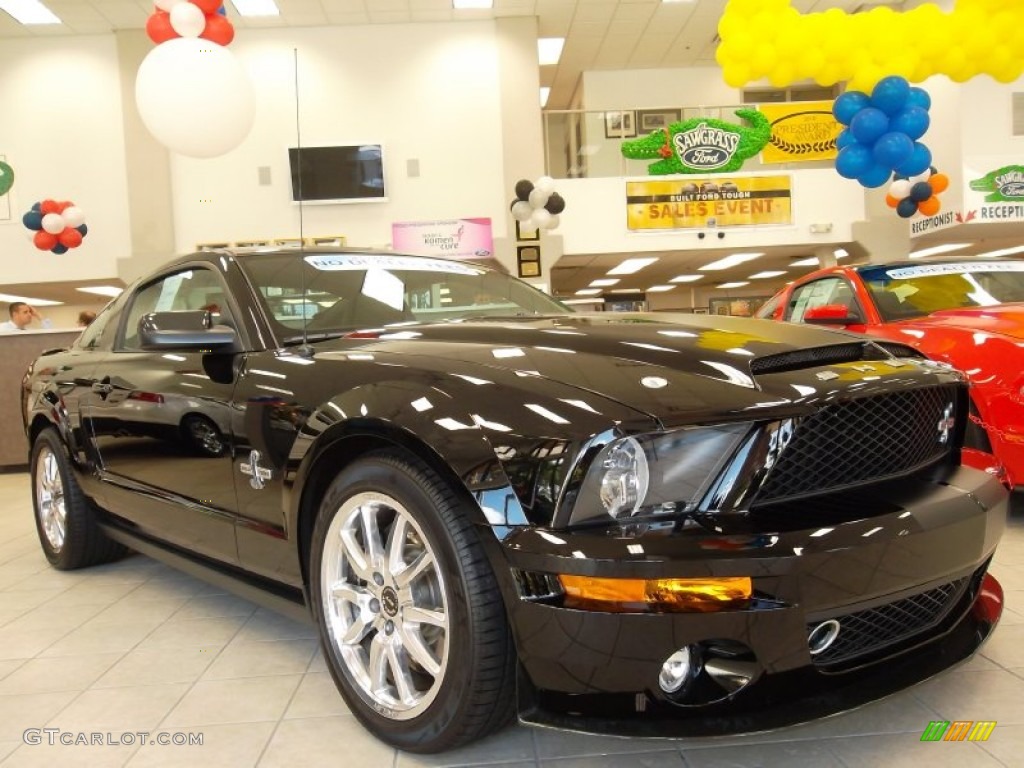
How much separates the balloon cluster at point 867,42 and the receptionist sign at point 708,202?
5646 millimetres

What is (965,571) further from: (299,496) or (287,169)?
Result: (287,169)

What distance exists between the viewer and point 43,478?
361 centimetres

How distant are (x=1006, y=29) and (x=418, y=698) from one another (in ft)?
26.3

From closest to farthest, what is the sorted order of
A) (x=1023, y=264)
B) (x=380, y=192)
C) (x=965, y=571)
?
(x=965, y=571) → (x=1023, y=264) → (x=380, y=192)

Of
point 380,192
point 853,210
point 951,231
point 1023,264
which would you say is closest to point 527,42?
point 380,192

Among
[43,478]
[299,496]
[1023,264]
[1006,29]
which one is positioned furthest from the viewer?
[1006,29]

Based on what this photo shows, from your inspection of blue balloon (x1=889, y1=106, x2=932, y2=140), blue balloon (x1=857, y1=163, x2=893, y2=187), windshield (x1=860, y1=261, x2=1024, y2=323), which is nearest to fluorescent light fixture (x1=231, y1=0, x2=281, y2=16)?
blue balloon (x1=857, y1=163, x2=893, y2=187)

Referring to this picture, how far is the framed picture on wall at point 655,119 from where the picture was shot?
13.2 metres

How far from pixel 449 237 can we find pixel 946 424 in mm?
11434

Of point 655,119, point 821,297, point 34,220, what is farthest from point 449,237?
point 821,297

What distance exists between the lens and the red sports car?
129 inches

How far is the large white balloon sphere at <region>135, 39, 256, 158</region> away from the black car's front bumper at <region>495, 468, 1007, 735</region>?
6436mm

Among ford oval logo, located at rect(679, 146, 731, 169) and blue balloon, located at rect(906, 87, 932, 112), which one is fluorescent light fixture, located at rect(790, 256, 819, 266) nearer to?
ford oval logo, located at rect(679, 146, 731, 169)

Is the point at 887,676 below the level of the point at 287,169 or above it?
below
